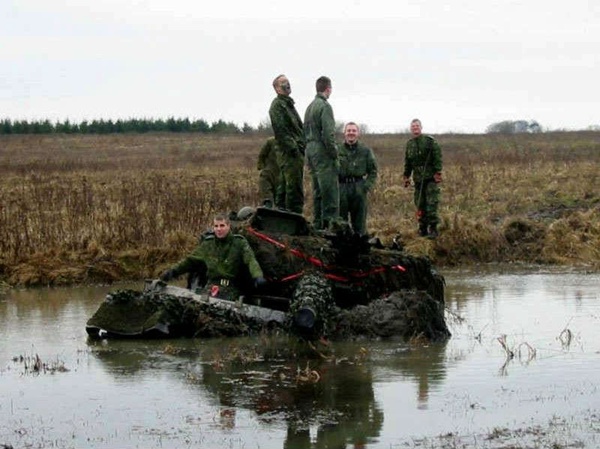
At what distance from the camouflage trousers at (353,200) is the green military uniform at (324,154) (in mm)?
850

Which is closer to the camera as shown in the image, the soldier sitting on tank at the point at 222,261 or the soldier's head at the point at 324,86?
the soldier sitting on tank at the point at 222,261

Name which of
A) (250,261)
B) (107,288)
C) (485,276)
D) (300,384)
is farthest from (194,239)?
(300,384)

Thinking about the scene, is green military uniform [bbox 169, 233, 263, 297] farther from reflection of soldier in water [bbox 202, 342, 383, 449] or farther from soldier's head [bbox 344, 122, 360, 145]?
soldier's head [bbox 344, 122, 360, 145]

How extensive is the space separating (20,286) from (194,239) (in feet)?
10.4

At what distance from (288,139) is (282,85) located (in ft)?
Answer: 2.36

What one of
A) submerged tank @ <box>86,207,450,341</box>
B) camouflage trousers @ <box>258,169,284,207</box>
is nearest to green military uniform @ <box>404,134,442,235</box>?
A: camouflage trousers @ <box>258,169,284,207</box>

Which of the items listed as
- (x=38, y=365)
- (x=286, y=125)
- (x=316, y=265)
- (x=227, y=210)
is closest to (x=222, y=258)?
(x=316, y=265)

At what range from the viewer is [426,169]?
910 inches

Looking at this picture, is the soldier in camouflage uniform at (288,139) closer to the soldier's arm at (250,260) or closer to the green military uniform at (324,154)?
the green military uniform at (324,154)

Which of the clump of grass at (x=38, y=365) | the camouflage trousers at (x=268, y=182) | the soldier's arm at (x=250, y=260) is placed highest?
the camouflage trousers at (x=268, y=182)

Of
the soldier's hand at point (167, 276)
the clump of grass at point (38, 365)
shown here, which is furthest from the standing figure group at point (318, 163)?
the clump of grass at point (38, 365)

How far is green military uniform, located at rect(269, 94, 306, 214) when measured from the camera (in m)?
17.9

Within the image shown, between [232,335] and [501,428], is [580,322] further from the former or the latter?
[501,428]

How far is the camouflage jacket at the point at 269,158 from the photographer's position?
787 inches
